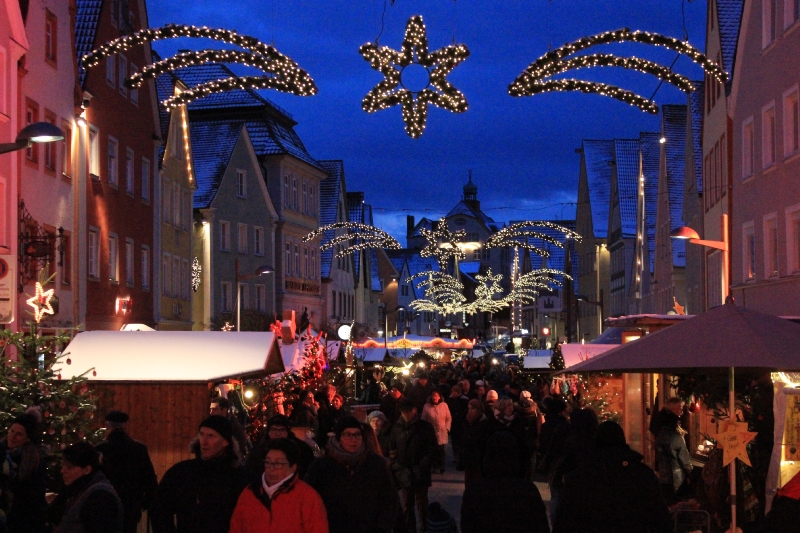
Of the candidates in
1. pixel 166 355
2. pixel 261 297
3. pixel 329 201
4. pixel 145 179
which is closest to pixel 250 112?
pixel 261 297

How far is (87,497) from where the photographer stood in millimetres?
7328

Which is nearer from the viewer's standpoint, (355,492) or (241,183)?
(355,492)

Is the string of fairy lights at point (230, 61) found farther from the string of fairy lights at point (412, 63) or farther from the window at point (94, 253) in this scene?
the window at point (94, 253)

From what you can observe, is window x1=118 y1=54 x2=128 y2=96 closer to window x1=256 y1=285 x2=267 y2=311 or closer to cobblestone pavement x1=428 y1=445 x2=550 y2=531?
cobblestone pavement x1=428 y1=445 x2=550 y2=531

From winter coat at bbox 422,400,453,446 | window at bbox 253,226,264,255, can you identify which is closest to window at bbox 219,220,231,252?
window at bbox 253,226,264,255

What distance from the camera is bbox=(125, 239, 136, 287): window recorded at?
111 feet

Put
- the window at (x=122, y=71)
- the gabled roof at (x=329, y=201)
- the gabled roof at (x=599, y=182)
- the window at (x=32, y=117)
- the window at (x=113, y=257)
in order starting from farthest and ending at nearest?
the gabled roof at (x=599, y=182) < the gabled roof at (x=329, y=201) < the window at (x=122, y=71) < the window at (x=113, y=257) < the window at (x=32, y=117)

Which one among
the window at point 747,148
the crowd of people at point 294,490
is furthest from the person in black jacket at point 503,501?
the window at point 747,148

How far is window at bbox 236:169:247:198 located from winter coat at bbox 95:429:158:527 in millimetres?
40373

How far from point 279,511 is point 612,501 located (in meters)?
1.94

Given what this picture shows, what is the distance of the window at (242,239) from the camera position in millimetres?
50406

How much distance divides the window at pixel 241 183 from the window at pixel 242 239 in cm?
134

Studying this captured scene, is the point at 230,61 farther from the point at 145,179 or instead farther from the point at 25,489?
the point at 145,179

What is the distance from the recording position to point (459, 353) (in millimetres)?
78812
